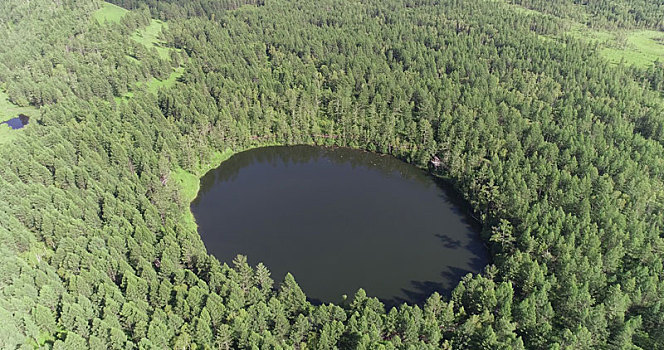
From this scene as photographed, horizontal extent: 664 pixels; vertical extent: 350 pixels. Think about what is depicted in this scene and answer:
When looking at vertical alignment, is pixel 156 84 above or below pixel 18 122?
above

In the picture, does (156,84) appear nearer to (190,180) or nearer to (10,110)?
(10,110)

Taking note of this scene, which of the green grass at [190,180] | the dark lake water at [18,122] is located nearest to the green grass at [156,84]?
the dark lake water at [18,122]

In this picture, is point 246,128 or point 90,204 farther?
point 246,128

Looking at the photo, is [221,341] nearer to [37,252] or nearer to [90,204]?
[37,252]

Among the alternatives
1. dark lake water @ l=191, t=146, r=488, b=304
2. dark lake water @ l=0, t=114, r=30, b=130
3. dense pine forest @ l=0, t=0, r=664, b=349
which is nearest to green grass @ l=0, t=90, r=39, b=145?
dark lake water @ l=0, t=114, r=30, b=130

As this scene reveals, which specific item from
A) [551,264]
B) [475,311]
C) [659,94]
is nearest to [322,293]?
[475,311]

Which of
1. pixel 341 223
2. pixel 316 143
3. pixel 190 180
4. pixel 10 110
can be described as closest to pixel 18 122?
pixel 10 110
